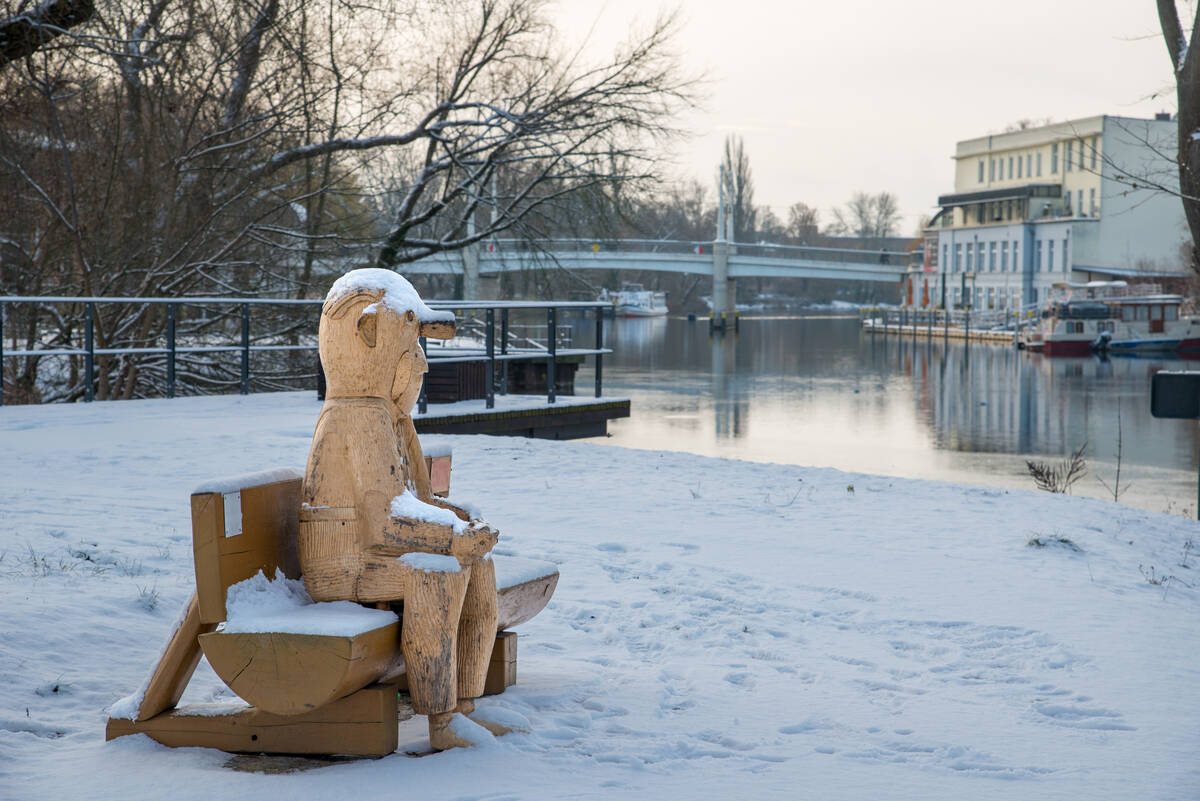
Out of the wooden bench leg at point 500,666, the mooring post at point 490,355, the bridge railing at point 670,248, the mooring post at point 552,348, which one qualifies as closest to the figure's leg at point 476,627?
the wooden bench leg at point 500,666

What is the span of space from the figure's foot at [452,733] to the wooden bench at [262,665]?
12cm

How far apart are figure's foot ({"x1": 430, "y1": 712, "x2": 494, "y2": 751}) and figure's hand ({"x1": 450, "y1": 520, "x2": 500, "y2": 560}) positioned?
1.52 ft

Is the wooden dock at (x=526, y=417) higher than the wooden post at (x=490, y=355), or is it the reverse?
the wooden post at (x=490, y=355)

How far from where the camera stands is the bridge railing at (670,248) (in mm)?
20227

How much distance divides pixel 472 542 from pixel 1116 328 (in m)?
58.7

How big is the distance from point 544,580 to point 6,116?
1251 cm

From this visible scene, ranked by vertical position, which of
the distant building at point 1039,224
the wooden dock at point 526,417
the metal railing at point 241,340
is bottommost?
the wooden dock at point 526,417

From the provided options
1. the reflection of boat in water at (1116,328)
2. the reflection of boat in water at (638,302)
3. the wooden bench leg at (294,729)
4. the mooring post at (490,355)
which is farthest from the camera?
the reflection of boat in water at (638,302)

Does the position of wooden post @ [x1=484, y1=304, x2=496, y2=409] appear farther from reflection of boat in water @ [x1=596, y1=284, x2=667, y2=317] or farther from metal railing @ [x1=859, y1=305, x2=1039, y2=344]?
reflection of boat in water @ [x1=596, y1=284, x2=667, y2=317]

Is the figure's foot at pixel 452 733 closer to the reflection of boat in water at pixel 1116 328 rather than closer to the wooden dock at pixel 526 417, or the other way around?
the wooden dock at pixel 526 417

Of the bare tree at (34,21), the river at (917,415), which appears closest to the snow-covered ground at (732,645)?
the bare tree at (34,21)

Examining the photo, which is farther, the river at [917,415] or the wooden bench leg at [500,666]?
the river at [917,415]

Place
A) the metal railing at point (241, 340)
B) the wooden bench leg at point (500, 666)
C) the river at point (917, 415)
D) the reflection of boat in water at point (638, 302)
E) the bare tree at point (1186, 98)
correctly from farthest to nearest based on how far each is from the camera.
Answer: the reflection of boat in water at point (638, 302) < the river at point (917, 415) < the metal railing at point (241, 340) < the bare tree at point (1186, 98) < the wooden bench leg at point (500, 666)

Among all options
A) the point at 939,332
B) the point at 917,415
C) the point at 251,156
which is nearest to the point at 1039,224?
the point at 939,332
